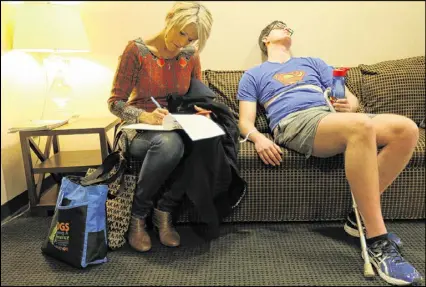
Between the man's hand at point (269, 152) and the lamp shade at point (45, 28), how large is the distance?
37.6 inches

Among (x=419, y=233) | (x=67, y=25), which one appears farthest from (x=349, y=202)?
(x=67, y=25)

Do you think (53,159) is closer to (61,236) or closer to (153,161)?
(61,236)

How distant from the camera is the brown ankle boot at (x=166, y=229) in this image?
1363mm

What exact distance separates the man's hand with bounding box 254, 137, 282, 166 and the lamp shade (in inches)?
37.6

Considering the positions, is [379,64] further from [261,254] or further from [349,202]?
[261,254]

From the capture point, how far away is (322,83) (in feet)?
5.34

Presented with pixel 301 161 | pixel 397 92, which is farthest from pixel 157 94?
pixel 397 92

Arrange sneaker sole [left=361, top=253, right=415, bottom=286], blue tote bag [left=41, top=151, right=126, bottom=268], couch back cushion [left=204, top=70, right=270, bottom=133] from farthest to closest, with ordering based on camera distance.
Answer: couch back cushion [left=204, top=70, right=270, bottom=133] < blue tote bag [left=41, top=151, right=126, bottom=268] < sneaker sole [left=361, top=253, right=415, bottom=286]

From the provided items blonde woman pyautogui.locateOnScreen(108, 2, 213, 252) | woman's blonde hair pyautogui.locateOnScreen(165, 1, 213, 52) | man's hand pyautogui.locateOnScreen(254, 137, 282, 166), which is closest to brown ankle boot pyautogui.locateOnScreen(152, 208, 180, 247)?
blonde woman pyautogui.locateOnScreen(108, 2, 213, 252)

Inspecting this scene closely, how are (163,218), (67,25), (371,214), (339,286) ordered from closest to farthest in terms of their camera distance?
(339,286)
(371,214)
(163,218)
(67,25)

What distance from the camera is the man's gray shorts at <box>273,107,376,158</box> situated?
1.37 metres

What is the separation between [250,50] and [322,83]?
0.45 m

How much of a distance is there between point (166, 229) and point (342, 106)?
83 centimetres

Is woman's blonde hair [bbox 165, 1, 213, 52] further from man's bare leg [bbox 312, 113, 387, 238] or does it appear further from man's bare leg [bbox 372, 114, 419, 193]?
man's bare leg [bbox 372, 114, 419, 193]
